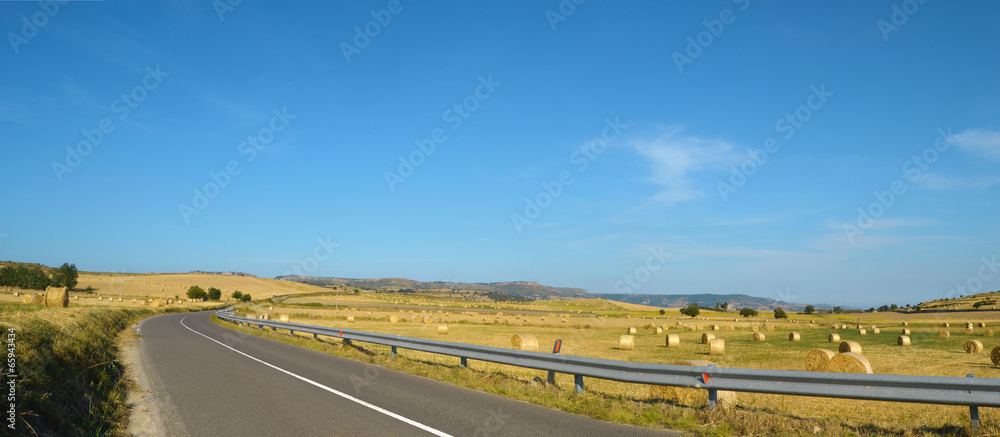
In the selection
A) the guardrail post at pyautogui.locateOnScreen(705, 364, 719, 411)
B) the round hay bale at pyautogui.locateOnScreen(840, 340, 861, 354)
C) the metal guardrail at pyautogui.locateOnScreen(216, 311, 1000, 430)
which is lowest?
the round hay bale at pyautogui.locateOnScreen(840, 340, 861, 354)

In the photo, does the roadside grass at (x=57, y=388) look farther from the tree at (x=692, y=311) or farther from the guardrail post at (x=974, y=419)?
the tree at (x=692, y=311)

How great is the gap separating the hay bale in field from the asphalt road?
1711 mm

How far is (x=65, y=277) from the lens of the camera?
11150cm

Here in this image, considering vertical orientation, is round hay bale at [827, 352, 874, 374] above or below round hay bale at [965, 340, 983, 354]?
above

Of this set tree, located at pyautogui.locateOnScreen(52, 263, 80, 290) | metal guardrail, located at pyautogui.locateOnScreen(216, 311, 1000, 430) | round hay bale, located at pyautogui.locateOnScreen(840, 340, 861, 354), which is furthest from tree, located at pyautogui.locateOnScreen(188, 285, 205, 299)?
metal guardrail, located at pyautogui.locateOnScreen(216, 311, 1000, 430)

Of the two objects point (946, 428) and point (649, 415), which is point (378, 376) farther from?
point (946, 428)

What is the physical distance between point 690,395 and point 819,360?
7.40 m

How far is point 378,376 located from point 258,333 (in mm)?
20458

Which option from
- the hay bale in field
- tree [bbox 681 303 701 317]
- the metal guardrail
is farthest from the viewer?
tree [bbox 681 303 701 317]

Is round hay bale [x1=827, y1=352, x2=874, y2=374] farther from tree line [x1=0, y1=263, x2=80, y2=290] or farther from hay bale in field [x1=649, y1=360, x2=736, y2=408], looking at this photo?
tree line [x1=0, y1=263, x2=80, y2=290]

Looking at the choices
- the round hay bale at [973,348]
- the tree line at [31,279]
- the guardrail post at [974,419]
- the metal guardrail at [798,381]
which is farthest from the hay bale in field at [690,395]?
the tree line at [31,279]

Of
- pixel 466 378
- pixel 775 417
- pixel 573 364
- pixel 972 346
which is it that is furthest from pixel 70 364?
pixel 972 346

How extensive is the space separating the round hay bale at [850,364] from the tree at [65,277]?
13038 centimetres

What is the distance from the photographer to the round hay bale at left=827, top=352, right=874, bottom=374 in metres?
13.3
